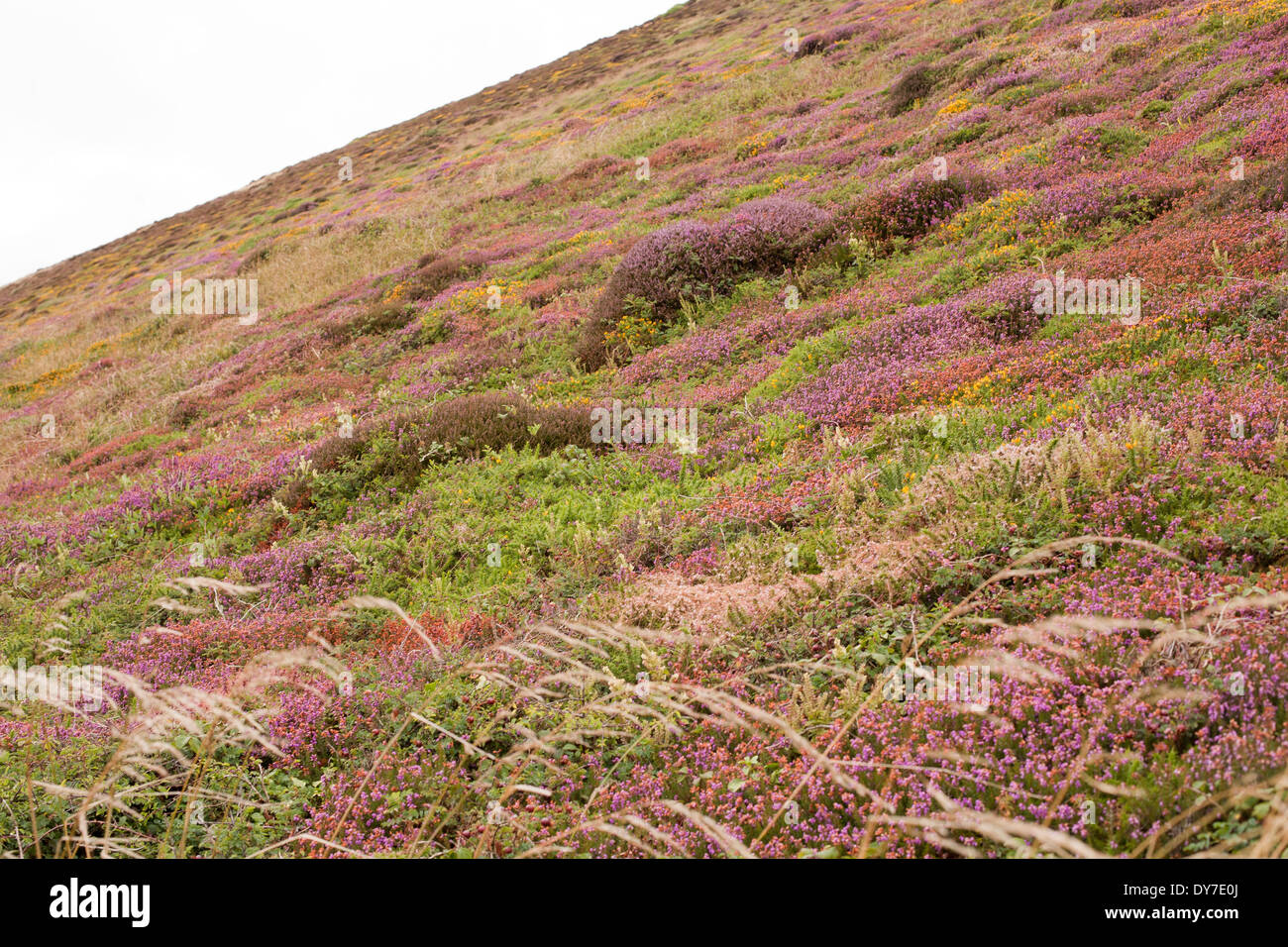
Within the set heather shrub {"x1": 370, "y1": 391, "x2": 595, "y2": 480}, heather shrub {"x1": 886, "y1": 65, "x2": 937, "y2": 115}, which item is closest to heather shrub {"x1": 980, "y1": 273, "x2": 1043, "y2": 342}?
heather shrub {"x1": 370, "y1": 391, "x2": 595, "y2": 480}

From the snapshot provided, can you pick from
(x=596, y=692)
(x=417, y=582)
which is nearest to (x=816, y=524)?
(x=596, y=692)

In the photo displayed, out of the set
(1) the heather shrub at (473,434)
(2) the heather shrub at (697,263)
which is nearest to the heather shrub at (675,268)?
(2) the heather shrub at (697,263)

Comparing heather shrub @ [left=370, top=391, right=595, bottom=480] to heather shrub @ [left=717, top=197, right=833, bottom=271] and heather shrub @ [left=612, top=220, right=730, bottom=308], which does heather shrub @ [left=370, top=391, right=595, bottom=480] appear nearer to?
heather shrub @ [left=612, top=220, right=730, bottom=308]

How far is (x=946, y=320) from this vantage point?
918cm

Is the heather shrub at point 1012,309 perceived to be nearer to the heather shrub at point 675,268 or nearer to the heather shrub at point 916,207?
the heather shrub at point 916,207

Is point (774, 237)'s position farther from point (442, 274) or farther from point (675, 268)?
point (442, 274)

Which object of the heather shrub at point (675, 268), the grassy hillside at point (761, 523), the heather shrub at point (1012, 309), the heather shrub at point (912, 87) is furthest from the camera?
the heather shrub at point (912, 87)

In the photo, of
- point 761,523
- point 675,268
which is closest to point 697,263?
point 675,268

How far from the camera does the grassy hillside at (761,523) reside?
302cm

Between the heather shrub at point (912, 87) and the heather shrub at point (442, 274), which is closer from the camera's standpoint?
the heather shrub at point (442, 274)

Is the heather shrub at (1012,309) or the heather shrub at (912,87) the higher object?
the heather shrub at (912,87)

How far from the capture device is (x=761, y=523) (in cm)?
623

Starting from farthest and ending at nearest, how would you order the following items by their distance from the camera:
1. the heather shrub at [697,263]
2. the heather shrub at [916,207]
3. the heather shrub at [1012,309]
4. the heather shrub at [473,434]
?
the heather shrub at [697,263] → the heather shrub at [916,207] → the heather shrub at [473,434] → the heather shrub at [1012,309]

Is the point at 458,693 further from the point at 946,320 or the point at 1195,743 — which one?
the point at 946,320
